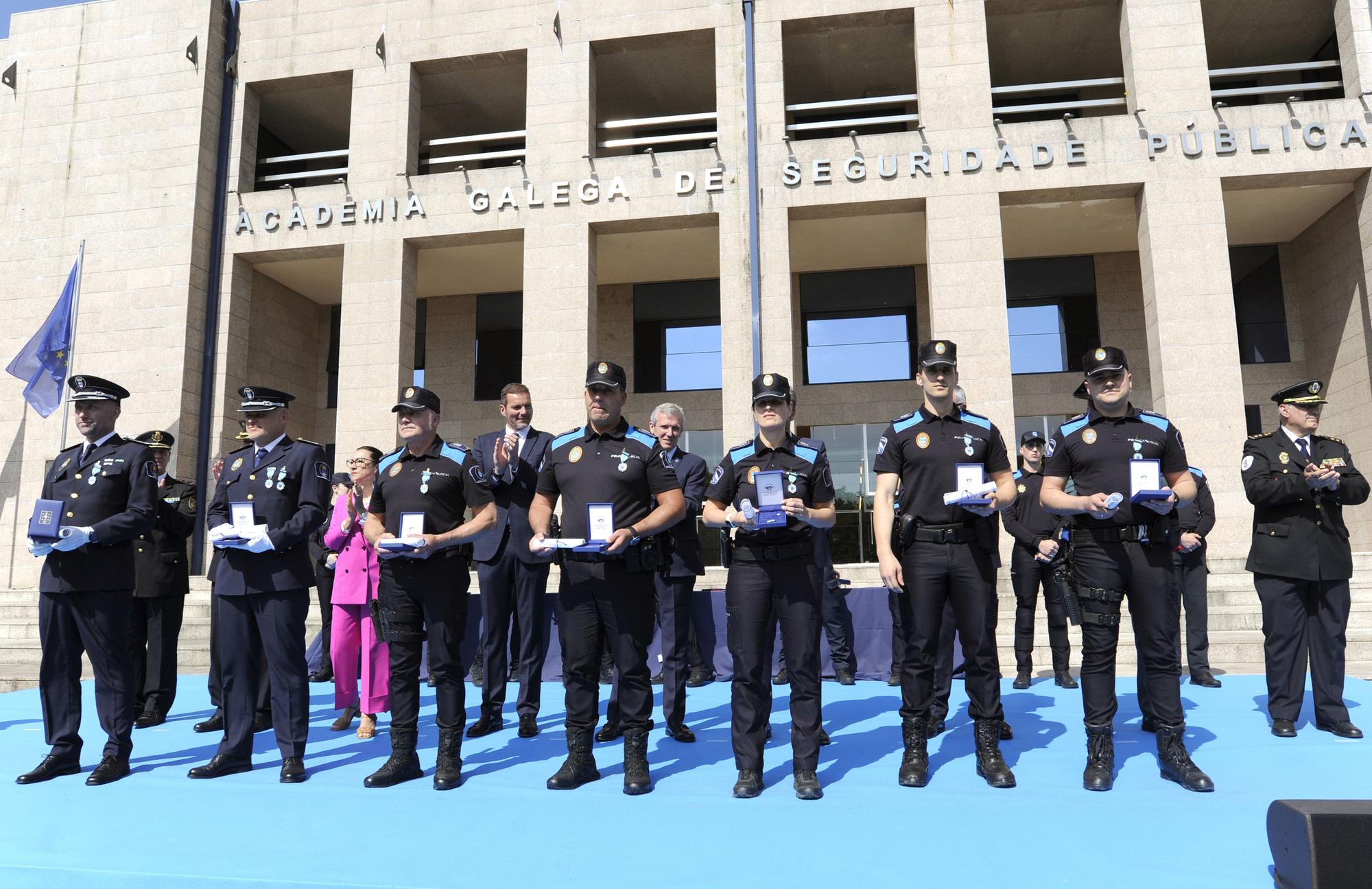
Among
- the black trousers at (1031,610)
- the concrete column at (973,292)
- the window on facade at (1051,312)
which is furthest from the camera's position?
the window on facade at (1051,312)

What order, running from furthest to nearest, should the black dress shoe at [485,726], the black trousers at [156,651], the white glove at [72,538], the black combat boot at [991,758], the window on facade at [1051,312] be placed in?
the window on facade at [1051,312]
the black trousers at [156,651]
the black dress shoe at [485,726]
the white glove at [72,538]
the black combat boot at [991,758]

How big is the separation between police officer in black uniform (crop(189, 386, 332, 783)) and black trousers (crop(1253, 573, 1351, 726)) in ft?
20.6

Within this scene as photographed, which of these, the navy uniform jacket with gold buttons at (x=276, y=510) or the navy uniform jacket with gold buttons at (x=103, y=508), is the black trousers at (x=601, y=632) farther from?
the navy uniform jacket with gold buttons at (x=103, y=508)

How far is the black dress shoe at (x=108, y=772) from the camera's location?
15.1 feet

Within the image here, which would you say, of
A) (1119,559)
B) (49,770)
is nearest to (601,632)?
(1119,559)

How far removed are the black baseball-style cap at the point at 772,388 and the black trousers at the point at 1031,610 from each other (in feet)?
12.8

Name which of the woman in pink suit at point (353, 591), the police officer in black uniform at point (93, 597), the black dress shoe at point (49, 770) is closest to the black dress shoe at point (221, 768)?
the police officer in black uniform at point (93, 597)

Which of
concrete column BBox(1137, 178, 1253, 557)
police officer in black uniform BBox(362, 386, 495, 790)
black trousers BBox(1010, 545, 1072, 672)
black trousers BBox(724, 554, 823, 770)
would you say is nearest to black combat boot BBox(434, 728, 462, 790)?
police officer in black uniform BBox(362, 386, 495, 790)

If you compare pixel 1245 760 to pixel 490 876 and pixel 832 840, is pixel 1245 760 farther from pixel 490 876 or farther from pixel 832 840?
pixel 490 876

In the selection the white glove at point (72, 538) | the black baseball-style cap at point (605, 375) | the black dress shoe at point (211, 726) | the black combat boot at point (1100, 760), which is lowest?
the black dress shoe at point (211, 726)

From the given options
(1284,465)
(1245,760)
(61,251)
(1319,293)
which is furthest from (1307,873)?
(61,251)

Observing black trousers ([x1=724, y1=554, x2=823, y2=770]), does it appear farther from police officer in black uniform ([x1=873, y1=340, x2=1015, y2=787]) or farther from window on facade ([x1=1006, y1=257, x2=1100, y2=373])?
window on facade ([x1=1006, y1=257, x2=1100, y2=373])

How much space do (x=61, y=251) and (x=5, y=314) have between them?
1.47 m

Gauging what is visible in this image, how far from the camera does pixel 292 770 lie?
4.64 meters
